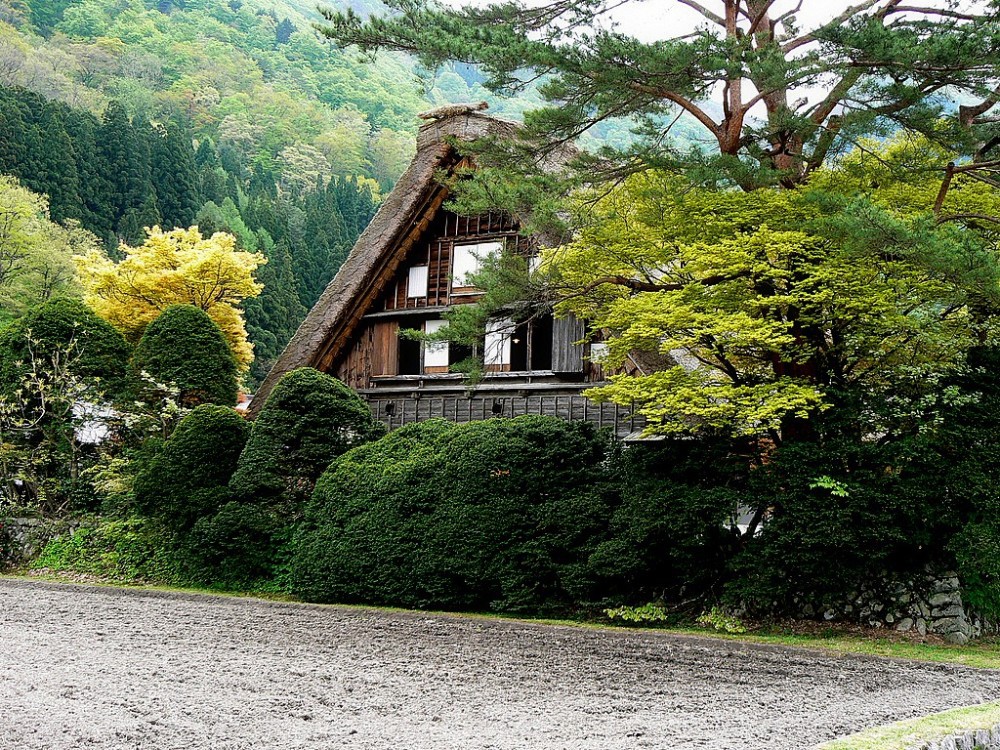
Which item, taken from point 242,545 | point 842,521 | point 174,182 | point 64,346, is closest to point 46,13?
point 174,182

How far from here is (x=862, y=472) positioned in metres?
10.1

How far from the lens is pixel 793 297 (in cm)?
1022

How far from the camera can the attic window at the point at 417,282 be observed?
18286 mm

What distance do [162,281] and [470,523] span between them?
1858 centimetres

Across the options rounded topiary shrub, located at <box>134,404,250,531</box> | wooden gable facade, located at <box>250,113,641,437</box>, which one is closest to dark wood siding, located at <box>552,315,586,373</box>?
wooden gable facade, located at <box>250,113,641,437</box>

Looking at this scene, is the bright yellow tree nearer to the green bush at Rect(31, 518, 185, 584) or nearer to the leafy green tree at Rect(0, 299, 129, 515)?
the leafy green tree at Rect(0, 299, 129, 515)

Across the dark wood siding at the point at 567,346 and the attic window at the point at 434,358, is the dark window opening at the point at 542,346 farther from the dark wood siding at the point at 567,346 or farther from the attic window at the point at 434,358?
the attic window at the point at 434,358

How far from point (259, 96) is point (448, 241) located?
65.5 m

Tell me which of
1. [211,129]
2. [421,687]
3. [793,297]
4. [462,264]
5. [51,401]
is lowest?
[421,687]

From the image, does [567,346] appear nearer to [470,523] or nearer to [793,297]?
[470,523]

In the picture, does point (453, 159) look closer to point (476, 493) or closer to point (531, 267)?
point (531, 267)

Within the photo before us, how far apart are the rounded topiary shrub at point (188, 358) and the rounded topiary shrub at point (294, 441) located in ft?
12.3

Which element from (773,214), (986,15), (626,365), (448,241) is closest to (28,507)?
(448,241)

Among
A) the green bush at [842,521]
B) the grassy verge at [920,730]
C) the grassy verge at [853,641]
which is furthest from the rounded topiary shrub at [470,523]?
the grassy verge at [920,730]
